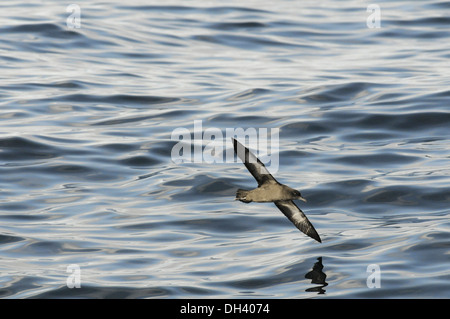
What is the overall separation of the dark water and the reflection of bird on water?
30 mm

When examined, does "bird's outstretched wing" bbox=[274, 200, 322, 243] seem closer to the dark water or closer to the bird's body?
the dark water

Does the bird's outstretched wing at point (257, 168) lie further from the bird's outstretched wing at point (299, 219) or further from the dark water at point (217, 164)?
the dark water at point (217, 164)

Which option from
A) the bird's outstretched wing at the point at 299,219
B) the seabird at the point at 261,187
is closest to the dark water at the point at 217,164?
the bird's outstretched wing at the point at 299,219

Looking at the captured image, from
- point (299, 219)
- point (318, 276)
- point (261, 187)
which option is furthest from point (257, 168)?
point (318, 276)

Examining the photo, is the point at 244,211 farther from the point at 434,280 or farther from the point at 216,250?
the point at 434,280

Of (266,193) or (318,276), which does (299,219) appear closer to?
(318,276)

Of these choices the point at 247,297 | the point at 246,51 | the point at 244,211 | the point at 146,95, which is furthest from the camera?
the point at 246,51

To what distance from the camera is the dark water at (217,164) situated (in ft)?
38.5

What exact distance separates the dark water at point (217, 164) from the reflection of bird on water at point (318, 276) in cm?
3

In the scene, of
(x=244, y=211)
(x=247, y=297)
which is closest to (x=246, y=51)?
(x=244, y=211)

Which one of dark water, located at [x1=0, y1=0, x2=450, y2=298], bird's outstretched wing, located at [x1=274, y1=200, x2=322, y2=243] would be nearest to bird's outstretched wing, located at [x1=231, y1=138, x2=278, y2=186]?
bird's outstretched wing, located at [x1=274, y1=200, x2=322, y2=243]

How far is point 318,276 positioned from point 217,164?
16.4 feet

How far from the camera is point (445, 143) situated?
17.0 metres

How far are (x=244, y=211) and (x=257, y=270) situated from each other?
2256 millimetres
